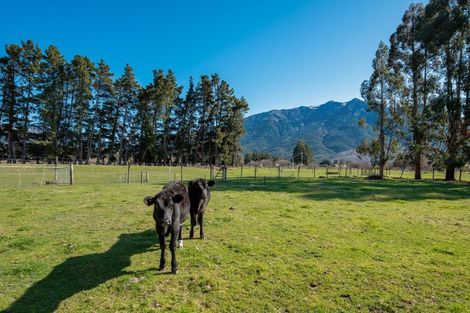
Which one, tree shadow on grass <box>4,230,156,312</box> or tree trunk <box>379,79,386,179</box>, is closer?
tree shadow on grass <box>4,230,156,312</box>

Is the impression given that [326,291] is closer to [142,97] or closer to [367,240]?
[367,240]

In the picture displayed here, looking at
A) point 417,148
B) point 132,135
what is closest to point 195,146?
point 132,135

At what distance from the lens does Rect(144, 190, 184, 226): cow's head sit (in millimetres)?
5331

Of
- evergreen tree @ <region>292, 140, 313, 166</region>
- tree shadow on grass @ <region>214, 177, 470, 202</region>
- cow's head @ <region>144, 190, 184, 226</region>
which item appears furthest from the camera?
evergreen tree @ <region>292, 140, 313, 166</region>

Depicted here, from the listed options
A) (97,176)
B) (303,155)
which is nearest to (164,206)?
(97,176)

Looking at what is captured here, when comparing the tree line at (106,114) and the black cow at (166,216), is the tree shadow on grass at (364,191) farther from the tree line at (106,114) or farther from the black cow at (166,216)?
the tree line at (106,114)

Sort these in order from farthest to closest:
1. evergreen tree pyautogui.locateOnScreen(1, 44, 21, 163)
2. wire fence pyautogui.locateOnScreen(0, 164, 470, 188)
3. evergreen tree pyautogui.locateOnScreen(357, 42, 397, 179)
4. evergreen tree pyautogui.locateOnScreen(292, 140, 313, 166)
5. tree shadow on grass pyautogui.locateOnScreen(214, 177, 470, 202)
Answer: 1. evergreen tree pyautogui.locateOnScreen(292, 140, 313, 166)
2. evergreen tree pyautogui.locateOnScreen(1, 44, 21, 163)
3. evergreen tree pyautogui.locateOnScreen(357, 42, 397, 179)
4. wire fence pyautogui.locateOnScreen(0, 164, 470, 188)
5. tree shadow on grass pyautogui.locateOnScreen(214, 177, 470, 202)

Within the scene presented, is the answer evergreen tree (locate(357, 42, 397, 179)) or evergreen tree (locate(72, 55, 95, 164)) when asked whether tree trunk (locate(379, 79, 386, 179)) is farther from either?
evergreen tree (locate(72, 55, 95, 164))

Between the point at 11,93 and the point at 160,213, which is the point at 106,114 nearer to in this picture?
the point at 11,93

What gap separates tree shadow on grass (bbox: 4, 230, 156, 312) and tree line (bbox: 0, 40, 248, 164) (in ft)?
160

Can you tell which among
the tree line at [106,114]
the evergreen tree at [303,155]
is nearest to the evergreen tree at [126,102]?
the tree line at [106,114]

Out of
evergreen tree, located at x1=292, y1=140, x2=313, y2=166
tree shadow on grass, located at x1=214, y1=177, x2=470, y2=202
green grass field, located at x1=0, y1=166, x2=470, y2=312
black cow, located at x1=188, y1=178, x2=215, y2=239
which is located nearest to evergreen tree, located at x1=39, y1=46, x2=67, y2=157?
tree shadow on grass, located at x1=214, y1=177, x2=470, y2=202

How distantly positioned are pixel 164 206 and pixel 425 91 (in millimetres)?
34932

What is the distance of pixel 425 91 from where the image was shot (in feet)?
101
